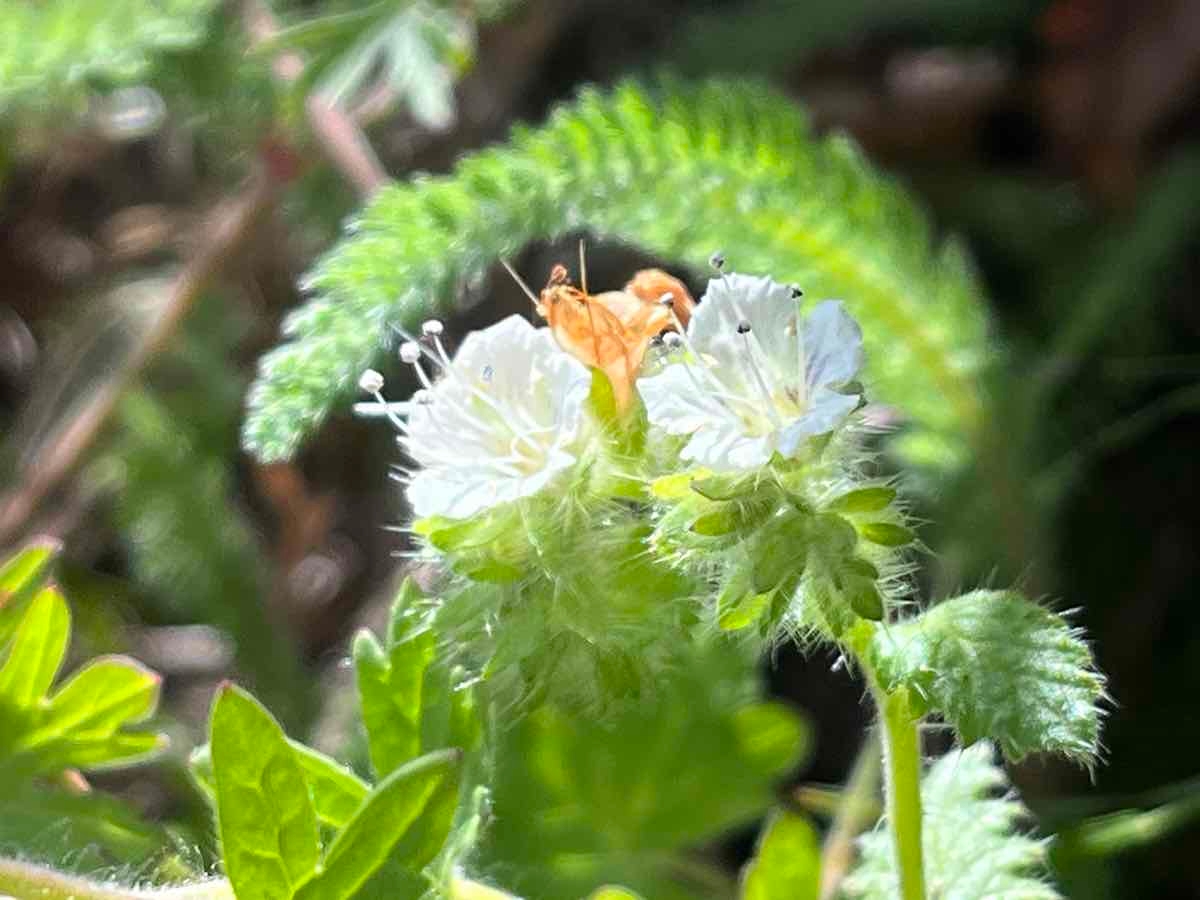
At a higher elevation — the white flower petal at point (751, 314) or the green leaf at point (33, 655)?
the white flower petal at point (751, 314)

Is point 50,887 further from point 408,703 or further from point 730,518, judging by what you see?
point 730,518

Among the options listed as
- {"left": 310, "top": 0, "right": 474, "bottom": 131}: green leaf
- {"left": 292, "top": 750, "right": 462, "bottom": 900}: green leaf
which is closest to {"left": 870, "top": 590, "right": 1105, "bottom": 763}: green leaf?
{"left": 292, "top": 750, "right": 462, "bottom": 900}: green leaf

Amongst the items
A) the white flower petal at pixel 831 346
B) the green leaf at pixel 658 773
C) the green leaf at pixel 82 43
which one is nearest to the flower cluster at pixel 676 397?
the white flower petal at pixel 831 346

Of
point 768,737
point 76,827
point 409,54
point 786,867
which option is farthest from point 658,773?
point 409,54

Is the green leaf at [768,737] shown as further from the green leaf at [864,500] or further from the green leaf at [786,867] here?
the green leaf at [864,500]

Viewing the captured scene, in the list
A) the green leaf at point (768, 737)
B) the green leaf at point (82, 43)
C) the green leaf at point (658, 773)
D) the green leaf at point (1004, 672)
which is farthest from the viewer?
the green leaf at point (82, 43)
